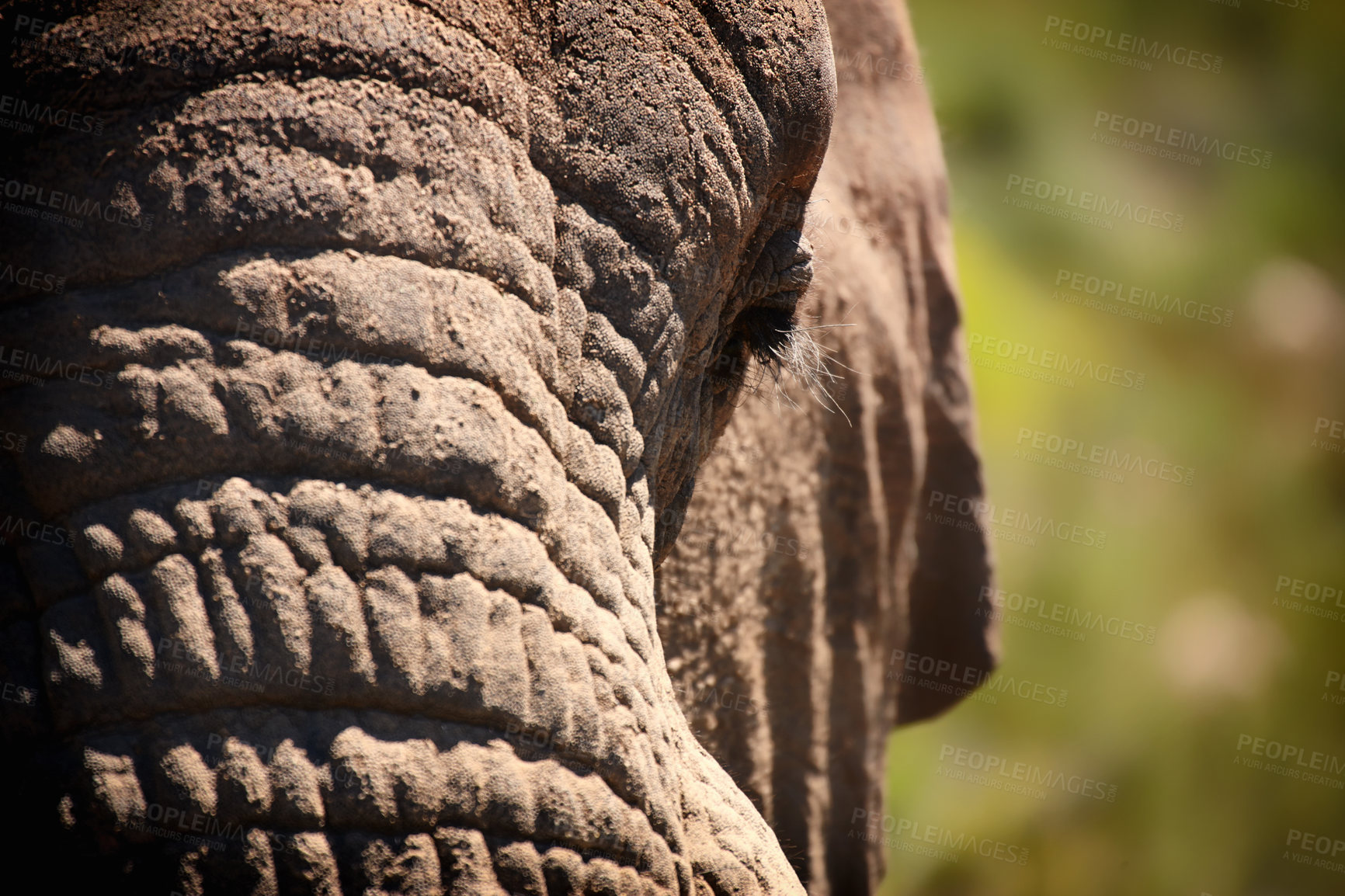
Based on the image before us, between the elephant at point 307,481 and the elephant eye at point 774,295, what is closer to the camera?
the elephant at point 307,481

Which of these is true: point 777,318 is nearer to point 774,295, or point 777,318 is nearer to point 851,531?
point 774,295

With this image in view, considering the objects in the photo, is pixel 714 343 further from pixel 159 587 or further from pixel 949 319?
pixel 949 319

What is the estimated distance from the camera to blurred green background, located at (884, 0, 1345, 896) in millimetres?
6680

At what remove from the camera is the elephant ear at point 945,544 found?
2.99 metres

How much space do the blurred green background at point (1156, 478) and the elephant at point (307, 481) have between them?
5591mm

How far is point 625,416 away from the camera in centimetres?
128

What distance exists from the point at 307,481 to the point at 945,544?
7.90ft

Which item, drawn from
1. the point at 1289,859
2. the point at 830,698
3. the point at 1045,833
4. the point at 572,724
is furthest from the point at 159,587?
the point at 1289,859

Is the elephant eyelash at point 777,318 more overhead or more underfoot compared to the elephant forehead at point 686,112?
more underfoot

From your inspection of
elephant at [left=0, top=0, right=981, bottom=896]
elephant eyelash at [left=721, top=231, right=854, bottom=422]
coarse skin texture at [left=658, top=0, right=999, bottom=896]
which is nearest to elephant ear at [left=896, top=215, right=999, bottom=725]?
coarse skin texture at [left=658, top=0, right=999, bottom=896]

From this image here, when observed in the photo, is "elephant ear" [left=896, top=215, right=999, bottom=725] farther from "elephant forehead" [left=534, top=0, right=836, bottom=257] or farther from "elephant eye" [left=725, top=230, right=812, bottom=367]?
"elephant forehead" [left=534, top=0, right=836, bottom=257]

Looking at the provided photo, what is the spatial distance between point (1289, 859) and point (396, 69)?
8.12 meters

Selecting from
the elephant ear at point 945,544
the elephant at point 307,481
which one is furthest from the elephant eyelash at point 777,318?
the elephant ear at point 945,544

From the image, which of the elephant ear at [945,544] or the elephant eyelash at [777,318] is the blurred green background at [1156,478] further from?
the elephant eyelash at [777,318]
